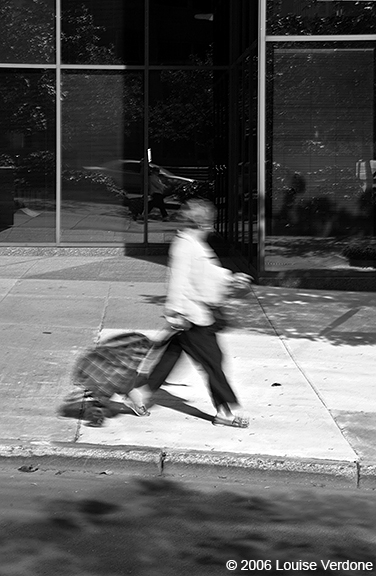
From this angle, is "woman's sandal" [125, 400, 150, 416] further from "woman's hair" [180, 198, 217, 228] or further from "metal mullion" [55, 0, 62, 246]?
"metal mullion" [55, 0, 62, 246]

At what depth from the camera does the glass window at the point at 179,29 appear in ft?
58.6

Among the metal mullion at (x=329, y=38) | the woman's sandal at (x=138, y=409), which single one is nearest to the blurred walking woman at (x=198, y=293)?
the woman's sandal at (x=138, y=409)

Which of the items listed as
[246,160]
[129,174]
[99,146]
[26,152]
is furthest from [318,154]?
[26,152]

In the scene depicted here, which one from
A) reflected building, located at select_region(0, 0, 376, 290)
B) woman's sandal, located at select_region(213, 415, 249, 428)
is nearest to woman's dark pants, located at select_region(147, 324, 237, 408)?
woman's sandal, located at select_region(213, 415, 249, 428)

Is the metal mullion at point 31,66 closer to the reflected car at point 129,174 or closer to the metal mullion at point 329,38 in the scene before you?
the reflected car at point 129,174

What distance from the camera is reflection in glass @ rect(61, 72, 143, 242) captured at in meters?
17.9

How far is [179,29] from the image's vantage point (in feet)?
58.9

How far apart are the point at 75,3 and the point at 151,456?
12.7 m

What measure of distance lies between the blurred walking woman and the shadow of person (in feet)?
1.48

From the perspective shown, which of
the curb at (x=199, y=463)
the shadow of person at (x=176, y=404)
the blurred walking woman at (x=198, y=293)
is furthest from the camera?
the shadow of person at (x=176, y=404)

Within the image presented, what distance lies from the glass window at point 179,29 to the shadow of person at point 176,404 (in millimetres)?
10496

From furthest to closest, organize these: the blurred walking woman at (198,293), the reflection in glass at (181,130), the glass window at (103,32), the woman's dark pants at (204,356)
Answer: the reflection in glass at (181,130)
the glass window at (103,32)
the woman's dark pants at (204,356)
the blurred walking woman at (198,293)

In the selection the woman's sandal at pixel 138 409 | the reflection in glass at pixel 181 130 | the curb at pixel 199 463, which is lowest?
the curb at pixel 199 463

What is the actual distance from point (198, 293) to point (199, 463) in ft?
4.10
